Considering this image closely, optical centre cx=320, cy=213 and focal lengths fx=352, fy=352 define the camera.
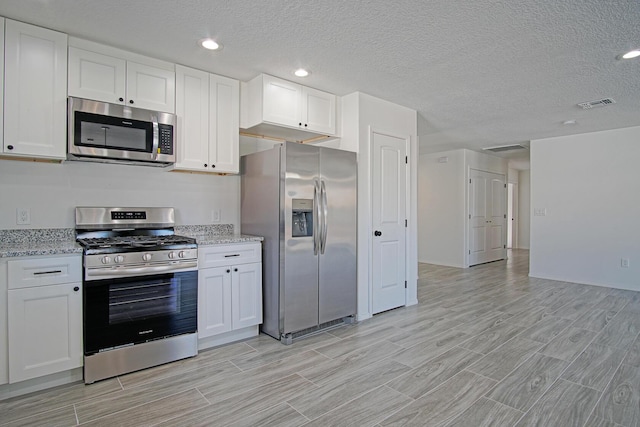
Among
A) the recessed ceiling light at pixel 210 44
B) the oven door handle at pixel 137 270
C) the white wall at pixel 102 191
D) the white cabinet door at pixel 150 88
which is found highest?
the recessed ceiling light at pixel 210 44

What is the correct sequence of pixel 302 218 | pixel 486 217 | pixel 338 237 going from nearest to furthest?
pixel 302 218, pixel 338 237, pixel 486 217

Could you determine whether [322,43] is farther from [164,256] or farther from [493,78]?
[164,256]

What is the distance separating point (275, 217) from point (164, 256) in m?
0.98

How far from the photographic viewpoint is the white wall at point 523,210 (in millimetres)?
10336

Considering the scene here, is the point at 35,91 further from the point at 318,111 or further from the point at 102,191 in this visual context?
the point at 318,111

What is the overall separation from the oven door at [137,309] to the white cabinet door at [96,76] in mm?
1389

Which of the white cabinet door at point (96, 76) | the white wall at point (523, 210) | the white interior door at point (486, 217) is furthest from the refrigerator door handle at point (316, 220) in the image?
the white wall at point (523, 210)

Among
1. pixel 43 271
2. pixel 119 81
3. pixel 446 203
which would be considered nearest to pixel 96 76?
pixel 119 81

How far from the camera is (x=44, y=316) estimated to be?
226 centimetres

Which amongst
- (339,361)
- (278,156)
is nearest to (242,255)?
(278,156)

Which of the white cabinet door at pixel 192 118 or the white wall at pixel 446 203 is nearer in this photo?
the white cabinet door at pixel 192 118

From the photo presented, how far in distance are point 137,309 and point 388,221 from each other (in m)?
2.70

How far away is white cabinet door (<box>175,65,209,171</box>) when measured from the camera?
3.05 meters

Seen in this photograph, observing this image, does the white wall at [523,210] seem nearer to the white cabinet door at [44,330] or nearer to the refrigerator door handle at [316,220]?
the refrigerator door handle at [316,220]
